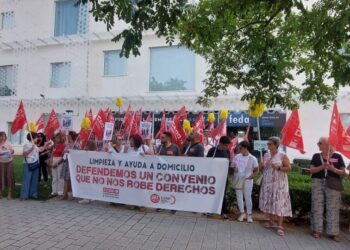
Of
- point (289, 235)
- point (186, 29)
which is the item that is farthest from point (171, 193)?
point (186, 29)

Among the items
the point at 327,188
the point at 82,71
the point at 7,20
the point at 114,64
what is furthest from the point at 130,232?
the point at 7,20

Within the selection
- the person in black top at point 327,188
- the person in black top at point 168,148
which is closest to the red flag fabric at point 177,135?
the person in black top at point 168,148

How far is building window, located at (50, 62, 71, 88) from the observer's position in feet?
78.5

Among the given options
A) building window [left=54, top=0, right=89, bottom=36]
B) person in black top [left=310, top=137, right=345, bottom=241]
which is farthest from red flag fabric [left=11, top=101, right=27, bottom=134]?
building window [left=54, top=0, right=89, bottom=36]

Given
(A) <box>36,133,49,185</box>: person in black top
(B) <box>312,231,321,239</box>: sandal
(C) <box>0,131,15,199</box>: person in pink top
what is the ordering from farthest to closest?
1. (A) <box>36,133,49,185</box>: person in black top
2. (C) <box>0,131,15,199</box>: person in pink top
3. (B) <box>312,231,321,239</box>: sandal

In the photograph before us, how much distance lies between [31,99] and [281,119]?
51.0ft

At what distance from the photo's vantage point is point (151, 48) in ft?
72.2

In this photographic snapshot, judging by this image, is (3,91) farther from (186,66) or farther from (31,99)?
(186,66)

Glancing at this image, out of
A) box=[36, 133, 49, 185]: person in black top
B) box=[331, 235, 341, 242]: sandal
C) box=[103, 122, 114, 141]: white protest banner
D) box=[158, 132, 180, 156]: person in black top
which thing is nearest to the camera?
box=[331, 235, 341, 242]: sandal

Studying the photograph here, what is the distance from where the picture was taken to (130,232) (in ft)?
21.6

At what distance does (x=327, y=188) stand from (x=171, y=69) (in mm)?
15606

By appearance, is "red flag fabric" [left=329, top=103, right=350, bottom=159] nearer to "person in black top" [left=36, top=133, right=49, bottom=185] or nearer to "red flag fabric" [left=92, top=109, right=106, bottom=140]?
"red flag fabric" [left=92, top=109, right=106, bottom=140]

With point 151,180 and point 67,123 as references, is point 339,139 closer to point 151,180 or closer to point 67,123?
point 151,180

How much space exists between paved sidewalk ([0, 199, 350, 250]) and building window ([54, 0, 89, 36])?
1789 cm
